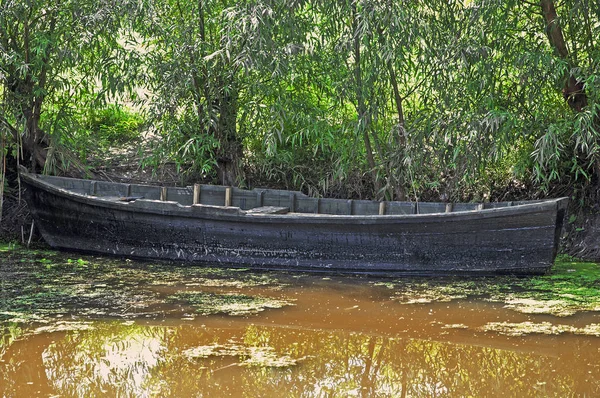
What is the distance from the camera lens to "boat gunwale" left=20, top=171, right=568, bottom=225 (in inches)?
272

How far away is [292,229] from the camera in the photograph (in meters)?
7.68

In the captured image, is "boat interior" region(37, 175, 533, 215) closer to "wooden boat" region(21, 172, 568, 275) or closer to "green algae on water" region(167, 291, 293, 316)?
"wooden boat" region(21, 172, 568, 275)

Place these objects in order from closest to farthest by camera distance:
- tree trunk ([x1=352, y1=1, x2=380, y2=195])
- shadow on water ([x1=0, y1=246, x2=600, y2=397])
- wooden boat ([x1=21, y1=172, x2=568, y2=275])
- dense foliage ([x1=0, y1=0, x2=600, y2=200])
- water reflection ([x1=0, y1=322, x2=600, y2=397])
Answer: water reflection ([x1=0, y1=322, x2=600, y2=397]), shadow on water ([x1=0, y1=246, x2=600, y2=397]), wooden boat ([x1=21, y1=172, x2=568, y2=275]), dense foliage ([x1=0, y1=0, x2=600, y2=200]), tree trunk ([x1=352, y1=1, x2=380, y2=195])

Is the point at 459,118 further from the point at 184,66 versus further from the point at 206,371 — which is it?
the point at 206,371

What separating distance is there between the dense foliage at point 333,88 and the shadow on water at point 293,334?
1568 mm

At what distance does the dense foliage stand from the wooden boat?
0.46 metres

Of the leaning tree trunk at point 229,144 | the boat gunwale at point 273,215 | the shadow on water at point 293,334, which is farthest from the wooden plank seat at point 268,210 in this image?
the leaning tree trunk at point 229,144

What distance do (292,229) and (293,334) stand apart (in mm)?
2345

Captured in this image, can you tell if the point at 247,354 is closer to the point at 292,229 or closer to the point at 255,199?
the point at 292,229

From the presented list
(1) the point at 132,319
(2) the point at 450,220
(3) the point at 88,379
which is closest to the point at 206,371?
(3) the point at 88,379

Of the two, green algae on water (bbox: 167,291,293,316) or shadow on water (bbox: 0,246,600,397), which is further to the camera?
green algae on water (bbox: 167,291,293,316)

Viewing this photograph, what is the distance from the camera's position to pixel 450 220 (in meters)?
7.12

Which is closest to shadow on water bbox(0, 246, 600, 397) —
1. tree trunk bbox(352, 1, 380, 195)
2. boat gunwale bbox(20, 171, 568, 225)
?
boat gunwale bbox(20, 171, 568, 225)

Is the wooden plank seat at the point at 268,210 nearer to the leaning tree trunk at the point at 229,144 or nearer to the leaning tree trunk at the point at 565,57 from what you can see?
the leaning tree trunk at the point at 229,144
